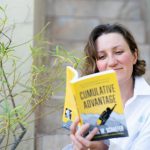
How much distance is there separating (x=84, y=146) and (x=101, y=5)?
261 centimetres

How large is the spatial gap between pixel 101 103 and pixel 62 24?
2261mm

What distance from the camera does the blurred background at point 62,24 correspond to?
2416 millimetres

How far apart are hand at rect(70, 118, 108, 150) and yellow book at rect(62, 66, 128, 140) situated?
0.02m

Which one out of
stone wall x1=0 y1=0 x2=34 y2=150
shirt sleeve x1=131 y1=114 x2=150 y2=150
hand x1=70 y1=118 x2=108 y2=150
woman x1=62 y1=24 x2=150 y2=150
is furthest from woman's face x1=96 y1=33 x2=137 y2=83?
stone wall x1=0 y1=0 x2=34 y2=150

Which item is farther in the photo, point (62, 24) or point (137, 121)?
point (62, 24)

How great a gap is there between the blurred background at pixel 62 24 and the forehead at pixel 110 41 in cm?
78

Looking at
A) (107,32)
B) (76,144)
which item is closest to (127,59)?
(107,32)

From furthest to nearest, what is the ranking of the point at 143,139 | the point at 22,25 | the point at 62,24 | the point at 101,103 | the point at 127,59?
the point at 62,24 → the point at 22,25 → the point at 127,59 → the point at 143,139 → the point at 101,103

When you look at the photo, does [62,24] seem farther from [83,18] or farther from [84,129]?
[84,129]

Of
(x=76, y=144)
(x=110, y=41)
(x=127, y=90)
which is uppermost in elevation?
(x=110, y=41)

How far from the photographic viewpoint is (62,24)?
3.53 meters

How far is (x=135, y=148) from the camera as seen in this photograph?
1525mm

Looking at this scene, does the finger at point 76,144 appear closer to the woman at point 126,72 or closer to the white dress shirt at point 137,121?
the woman at point 126,72

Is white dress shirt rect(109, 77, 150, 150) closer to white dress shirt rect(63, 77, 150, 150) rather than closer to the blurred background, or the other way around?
white dress shirt rect(63, 77, 150, 150)
